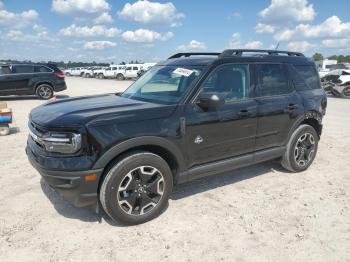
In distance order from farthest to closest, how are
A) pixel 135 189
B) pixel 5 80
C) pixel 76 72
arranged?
pixel 76 72, pixel 5 80, pixel 135 189

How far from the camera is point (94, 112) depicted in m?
3.56

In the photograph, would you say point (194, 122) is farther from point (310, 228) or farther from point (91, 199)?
point (310, 228)

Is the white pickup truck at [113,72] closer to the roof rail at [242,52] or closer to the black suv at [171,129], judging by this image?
the roof rail at [242,52]

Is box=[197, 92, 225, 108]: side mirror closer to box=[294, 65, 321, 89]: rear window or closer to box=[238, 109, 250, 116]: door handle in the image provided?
box=[238, 109, 250, 116]: door handle

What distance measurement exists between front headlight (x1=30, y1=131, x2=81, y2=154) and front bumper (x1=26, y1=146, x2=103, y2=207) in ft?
0.72

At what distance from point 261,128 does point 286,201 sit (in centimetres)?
105

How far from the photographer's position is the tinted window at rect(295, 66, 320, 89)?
17.8ft

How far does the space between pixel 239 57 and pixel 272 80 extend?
2.45ft

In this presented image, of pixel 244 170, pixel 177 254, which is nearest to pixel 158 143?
pixel 177 254

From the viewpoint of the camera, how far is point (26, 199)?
4.31m

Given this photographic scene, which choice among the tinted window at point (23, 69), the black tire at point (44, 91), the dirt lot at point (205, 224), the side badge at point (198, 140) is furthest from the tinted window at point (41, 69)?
the side badge at point (198, 140)

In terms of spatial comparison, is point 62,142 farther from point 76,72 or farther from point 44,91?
point 76,72

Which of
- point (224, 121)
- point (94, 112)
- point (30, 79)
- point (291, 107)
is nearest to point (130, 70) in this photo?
point (30, 79)

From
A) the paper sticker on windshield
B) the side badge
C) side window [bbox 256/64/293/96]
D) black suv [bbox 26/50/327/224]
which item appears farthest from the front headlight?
side window [bbox 256/64/293/96]
